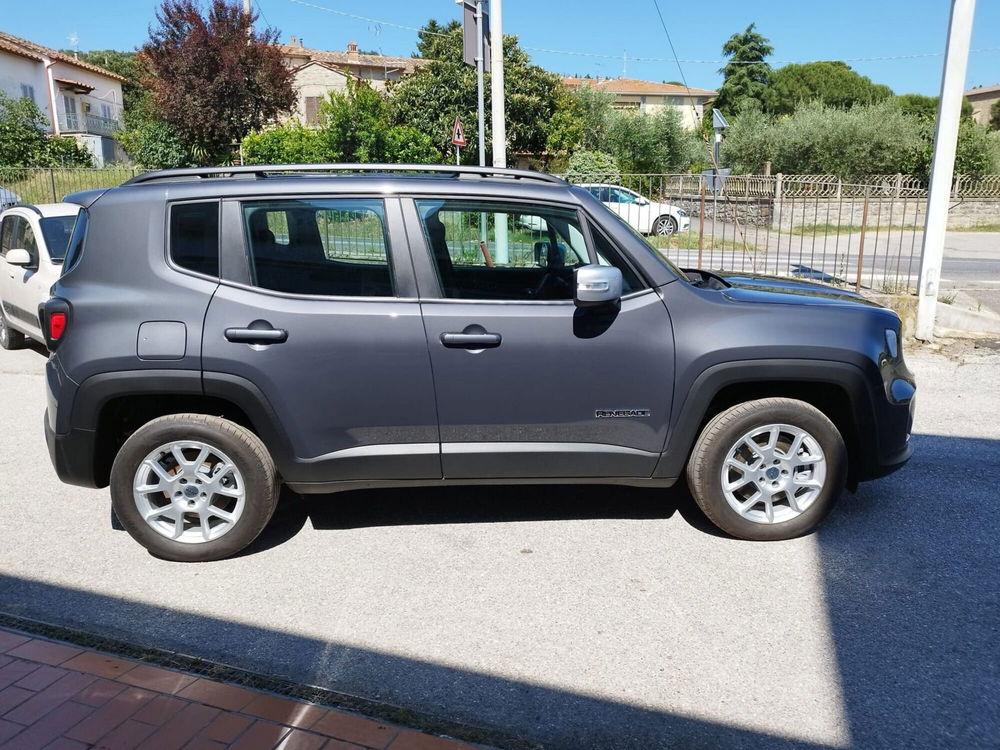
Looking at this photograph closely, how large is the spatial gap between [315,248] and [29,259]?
5.13m

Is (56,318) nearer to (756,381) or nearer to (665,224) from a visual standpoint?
(756,381)

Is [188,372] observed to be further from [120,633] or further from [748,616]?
[748,616]

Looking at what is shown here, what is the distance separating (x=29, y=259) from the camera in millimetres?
7699

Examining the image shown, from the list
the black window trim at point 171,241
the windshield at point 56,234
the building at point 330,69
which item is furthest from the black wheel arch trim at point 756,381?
the building at point 330,69

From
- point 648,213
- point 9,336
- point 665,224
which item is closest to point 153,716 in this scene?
point 9,336

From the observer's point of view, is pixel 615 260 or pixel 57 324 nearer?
pixel 57 324

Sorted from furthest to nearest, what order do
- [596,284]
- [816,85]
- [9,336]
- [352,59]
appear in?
[816,85] → [352,59] → [9,336] → [596,284]

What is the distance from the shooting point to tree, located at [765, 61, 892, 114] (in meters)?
66.2

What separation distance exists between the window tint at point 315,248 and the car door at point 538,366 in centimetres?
21

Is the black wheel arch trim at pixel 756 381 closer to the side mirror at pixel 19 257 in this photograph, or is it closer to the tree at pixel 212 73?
the side mirror at pixel 19 257

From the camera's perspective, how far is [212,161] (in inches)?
1210

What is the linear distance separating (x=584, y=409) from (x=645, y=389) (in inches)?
11.9

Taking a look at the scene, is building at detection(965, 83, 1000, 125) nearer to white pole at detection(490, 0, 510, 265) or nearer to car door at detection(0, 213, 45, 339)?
white pole at detection(490, 0, 510, 265)

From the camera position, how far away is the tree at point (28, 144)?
26719 millimetres
